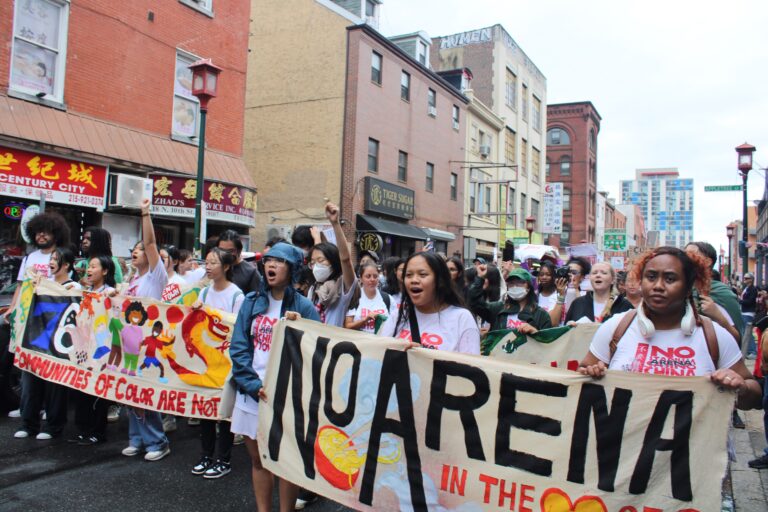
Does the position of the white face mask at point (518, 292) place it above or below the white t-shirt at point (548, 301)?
above

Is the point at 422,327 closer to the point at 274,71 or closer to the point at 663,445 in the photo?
the point at 663,445

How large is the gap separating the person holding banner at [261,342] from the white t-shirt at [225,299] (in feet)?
3.97

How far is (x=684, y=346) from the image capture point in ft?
9.12

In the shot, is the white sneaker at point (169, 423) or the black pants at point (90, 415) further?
the white sneaker at point (169, 423)

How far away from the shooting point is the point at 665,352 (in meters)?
2.83

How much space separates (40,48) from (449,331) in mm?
11684

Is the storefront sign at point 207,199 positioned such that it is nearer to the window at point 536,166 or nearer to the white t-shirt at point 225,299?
the white t-shirt at point 225,299

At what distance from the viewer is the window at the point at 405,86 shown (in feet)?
77.5

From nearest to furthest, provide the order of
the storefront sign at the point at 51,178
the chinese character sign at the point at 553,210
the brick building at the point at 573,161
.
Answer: the storefront sign at the point at 51,178 → the chinese character sign at the point at 553,210 → the brick building at the point at 573,161

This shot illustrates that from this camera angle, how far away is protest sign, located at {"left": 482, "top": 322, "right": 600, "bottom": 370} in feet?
17.0

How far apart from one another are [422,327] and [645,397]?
128 centimetres

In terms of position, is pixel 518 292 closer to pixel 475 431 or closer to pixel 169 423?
pixel 475 431

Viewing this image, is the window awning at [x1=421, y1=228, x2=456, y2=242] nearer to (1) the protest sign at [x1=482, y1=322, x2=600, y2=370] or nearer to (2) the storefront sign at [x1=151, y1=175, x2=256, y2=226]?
(2) the storefront sign at [x1=151, y1=175, x2=256, y2=226]

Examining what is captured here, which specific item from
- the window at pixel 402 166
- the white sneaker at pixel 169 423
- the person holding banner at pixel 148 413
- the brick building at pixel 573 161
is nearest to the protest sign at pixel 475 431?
the person holding banner at pixel 148 413
